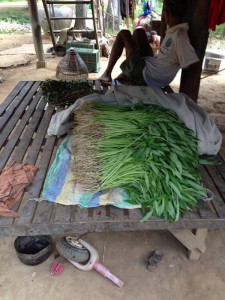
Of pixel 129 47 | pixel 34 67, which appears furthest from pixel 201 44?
pixel 34 67

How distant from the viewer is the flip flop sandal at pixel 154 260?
2.06 meters

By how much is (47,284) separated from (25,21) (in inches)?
663

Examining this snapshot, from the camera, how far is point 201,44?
2990 mm

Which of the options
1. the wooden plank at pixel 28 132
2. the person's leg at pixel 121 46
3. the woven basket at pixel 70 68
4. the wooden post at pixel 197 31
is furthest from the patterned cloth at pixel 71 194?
the woven basket at pixel 70 68

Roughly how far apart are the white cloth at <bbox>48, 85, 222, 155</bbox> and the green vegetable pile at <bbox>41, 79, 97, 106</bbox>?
0.76 m

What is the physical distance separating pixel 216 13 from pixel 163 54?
825mm

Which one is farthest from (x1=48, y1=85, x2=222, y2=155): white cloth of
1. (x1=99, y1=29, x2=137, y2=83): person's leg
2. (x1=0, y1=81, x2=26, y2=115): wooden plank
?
(x1=99, y1=29, x2=137, y2=83): person's leg

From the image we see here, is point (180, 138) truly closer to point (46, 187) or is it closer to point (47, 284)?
point (46, 187)

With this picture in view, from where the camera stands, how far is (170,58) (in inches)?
127

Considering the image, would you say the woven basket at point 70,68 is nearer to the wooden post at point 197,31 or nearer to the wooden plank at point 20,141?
the wooden plank at point 20,141

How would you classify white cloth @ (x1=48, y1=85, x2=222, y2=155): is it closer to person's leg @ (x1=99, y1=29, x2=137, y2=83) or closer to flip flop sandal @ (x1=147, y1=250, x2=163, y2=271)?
flip flop sandal @ (x1=147, y1=250, x2=163, y2=271)

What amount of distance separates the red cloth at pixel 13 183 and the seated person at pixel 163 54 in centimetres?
197

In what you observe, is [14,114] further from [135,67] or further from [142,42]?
[142,42]

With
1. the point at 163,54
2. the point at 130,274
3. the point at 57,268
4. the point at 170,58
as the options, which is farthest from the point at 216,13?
the point at 57,268
